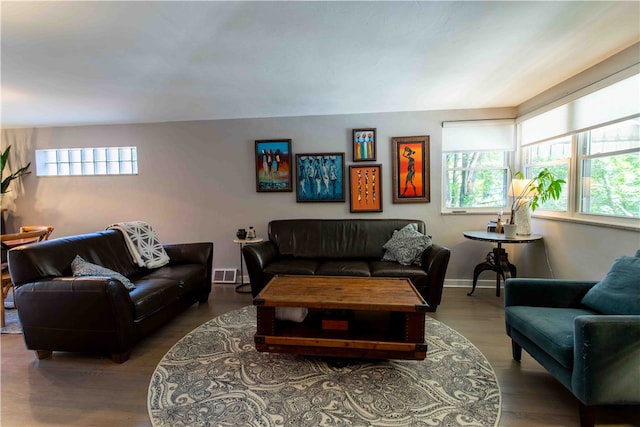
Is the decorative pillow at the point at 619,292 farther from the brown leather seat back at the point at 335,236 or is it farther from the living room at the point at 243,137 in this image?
the brown leather seat back at the point at 335,236

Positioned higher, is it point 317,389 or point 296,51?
point 296,51

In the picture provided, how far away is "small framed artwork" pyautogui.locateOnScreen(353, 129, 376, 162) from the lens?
375 centimetres

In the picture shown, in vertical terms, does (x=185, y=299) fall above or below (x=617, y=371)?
below

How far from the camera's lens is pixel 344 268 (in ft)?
9.98

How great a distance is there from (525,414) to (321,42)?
2696mm

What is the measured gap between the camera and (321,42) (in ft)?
6.62

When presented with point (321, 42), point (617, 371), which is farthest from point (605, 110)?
point (321, 42)

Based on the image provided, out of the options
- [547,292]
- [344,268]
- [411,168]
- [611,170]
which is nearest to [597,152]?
[611,170]

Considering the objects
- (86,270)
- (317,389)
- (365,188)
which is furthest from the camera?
(365,188)

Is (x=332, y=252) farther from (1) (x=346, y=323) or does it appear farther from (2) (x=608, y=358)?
(2) (x=608, y=358)

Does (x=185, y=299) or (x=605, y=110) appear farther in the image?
(x=185, y=299)

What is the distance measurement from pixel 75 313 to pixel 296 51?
8.48ft

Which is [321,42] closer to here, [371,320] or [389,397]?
[371,320]

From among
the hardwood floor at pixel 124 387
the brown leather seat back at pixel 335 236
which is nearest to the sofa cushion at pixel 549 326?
the hardwood floor at pixel 124 387
